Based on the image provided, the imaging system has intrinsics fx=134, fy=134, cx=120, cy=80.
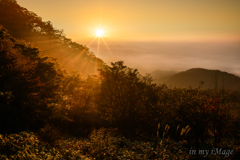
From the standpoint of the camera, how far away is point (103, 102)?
27.2m

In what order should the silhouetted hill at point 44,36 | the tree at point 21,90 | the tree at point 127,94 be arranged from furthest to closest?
the silhouetted hill at point 44,36 → the tree at point 127,94 → the tree at point 21,90

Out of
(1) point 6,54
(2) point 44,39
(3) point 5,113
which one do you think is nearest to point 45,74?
(1) point 6,54

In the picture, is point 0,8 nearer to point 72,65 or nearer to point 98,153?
point 72,65

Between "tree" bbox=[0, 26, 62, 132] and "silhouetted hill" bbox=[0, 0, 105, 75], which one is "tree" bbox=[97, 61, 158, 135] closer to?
"tree" bbox=[0, 26, 62, 132]

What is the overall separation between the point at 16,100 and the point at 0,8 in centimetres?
5088

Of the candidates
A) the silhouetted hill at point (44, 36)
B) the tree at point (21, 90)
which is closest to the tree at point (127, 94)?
the tree at point (21, 90)

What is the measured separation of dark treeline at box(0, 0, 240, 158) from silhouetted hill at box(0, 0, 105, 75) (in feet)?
37.1

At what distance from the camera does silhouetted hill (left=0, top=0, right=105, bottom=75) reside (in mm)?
49812

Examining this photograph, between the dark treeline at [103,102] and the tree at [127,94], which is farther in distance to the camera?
the tree at [127,94]

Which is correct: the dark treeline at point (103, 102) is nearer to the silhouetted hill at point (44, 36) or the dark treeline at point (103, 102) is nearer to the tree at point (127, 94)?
the tree at point (127, 94)

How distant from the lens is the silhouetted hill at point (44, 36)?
4981 cm

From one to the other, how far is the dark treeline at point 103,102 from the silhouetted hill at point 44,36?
11.3 m

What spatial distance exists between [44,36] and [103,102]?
54.6m

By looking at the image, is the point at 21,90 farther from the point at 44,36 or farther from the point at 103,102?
the point at 44,36
